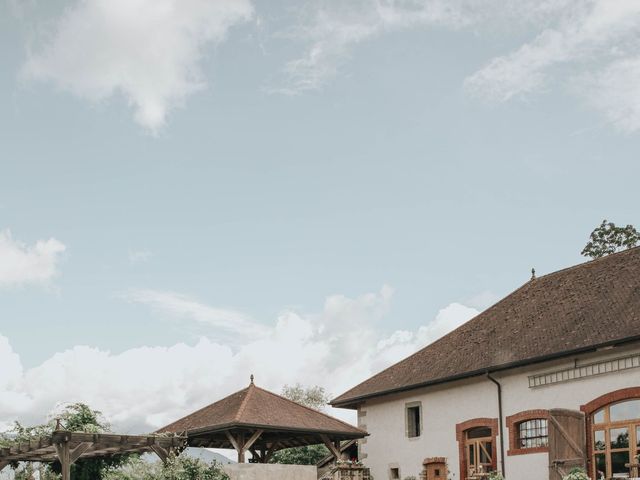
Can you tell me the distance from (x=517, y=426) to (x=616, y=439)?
2986 millimetres

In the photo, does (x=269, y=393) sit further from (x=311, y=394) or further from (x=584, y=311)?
(x=311, y=394)

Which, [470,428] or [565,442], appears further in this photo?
[470,428]

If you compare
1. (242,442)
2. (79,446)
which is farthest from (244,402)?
(79,446)

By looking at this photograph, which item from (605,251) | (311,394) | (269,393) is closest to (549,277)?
(269,393)

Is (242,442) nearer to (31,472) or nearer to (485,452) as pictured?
(485,452)

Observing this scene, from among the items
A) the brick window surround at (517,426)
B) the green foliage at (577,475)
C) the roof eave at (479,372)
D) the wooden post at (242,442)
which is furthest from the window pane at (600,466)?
the wooden post at (242,442)

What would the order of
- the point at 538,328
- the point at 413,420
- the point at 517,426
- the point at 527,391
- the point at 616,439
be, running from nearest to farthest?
1. the point at 616,439
2. the point at 527,391
3. the point at 517,426
4. the point at 538,328
5. the point at 413,420

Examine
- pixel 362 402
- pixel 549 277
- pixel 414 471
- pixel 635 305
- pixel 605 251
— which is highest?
pixel 605 251

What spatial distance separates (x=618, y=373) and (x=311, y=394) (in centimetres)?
3835

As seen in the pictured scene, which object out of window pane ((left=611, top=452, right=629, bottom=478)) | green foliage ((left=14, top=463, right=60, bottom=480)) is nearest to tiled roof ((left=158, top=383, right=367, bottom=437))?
green foliage ((left=14, top=463, right=60, bottom=480))

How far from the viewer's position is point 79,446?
19984 millimetres

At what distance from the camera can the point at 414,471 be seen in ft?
82.2

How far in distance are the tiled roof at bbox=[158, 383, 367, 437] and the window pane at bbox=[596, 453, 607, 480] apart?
25.9 ft

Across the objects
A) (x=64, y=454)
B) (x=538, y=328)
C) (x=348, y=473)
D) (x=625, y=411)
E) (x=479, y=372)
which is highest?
(x=538, y=328)
